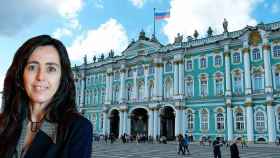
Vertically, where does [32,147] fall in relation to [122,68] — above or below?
below

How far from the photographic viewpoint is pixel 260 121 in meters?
31.8

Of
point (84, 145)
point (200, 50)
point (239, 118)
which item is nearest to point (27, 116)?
point (84, 145)

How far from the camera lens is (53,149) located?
1.36 meters

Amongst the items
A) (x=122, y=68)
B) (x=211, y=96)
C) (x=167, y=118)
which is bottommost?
(x=167, y=118)

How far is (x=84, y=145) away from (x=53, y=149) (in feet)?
0.46

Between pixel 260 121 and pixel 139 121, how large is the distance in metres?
16.9

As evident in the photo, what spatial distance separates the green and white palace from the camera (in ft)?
105

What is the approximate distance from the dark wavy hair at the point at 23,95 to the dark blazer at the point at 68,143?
0.12 m

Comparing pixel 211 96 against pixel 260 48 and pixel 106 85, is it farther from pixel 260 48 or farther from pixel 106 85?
pixel 106 85

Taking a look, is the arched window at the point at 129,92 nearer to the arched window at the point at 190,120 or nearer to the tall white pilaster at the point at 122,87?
the tall white pilaster at the point at 122,87

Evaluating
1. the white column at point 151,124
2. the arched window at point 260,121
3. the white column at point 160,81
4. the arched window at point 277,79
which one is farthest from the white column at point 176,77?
the arched window at point 277,79

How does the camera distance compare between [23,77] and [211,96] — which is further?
[211,96]

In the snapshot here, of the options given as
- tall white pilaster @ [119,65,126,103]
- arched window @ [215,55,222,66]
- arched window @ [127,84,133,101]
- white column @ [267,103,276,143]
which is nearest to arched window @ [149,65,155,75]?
arched window @ [127,84,133,101]

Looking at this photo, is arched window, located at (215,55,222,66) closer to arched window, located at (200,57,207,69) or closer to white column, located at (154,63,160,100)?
arched window, located at (200,57,207,69)
